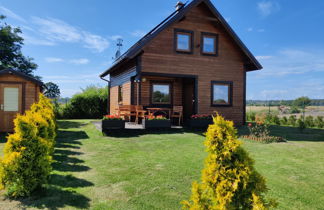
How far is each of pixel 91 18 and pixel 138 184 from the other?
15.1 meters

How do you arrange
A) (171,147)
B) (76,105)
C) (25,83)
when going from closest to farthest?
(171,147) < (25,83) < (76,105)

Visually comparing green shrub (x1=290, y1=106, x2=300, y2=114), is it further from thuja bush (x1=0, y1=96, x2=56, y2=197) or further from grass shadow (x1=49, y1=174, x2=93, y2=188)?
thuja bush (x1=0, y1=96, x2=56, y2=197)

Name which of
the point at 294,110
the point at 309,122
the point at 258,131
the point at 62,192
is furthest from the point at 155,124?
the point at 294,110

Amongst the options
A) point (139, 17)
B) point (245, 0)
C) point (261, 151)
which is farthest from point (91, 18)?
point (261, 151)

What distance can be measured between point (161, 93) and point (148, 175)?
29.0ft

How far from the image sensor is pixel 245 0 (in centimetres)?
1098

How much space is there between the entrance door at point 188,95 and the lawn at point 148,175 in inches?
231

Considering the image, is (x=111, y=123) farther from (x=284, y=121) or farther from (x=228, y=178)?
(x=284, y=121)

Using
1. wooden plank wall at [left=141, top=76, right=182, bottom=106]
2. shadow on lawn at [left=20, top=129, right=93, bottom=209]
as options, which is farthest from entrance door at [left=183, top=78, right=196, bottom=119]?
shadow on lawn at [left=20, top=129, right=93, bottom=209]

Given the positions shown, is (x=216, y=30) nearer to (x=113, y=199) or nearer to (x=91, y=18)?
(x=91, y=18)

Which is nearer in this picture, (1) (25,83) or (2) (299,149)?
(2) (299,149)

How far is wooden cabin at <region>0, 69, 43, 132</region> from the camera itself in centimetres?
997

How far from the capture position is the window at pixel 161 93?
495 inches

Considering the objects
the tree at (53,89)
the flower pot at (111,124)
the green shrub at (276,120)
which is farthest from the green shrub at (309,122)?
the tree at (53,89)
